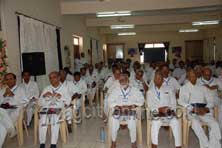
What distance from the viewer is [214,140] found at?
402 centimetres

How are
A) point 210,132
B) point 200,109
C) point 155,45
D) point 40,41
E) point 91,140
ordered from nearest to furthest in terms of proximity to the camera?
point 210,132, point 200,109, point 91,140, point 40,41, point 155,45

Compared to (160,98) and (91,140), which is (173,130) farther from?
(91,140)

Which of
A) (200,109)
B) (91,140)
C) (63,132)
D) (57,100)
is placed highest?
(57,100)

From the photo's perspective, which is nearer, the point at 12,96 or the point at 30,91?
the point at 12,96

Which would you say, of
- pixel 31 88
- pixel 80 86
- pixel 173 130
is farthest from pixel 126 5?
pixel 173 130

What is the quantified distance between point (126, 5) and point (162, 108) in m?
4.96

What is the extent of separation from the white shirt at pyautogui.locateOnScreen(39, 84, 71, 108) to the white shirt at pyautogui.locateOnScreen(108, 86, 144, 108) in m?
0.80

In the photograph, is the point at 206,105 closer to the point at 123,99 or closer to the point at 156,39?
the point at 123,99

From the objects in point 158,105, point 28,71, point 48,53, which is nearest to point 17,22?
point 28,71

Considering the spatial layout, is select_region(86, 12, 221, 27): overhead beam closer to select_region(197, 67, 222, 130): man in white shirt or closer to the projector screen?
select_region(197, 67, 222, 130): man in white shirt

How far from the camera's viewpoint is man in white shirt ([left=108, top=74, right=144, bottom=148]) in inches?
170

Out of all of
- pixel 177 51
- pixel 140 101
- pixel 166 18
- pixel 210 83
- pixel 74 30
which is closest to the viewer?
pixel 140 101

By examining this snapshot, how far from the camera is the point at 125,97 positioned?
4.62 meters

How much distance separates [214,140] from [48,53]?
494 centimetres
